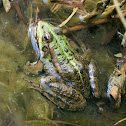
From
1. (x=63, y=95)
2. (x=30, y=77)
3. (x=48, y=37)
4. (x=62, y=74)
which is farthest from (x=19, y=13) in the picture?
(x=63, y=95)

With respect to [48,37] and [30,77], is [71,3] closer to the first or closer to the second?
[48,37]

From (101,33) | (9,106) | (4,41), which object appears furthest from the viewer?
(101,33)

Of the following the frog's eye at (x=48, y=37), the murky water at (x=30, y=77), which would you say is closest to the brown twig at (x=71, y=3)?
the murky water at (x=30, y=77)

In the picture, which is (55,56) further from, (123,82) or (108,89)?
(123,82)

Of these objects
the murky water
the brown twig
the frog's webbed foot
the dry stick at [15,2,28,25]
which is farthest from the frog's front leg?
the brown twig

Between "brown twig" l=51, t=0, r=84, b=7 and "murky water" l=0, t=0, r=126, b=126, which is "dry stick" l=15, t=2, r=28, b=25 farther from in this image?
"brown twig" l=51, t=0, r=84, b=7

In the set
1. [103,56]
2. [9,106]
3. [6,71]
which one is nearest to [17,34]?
[6,71]
